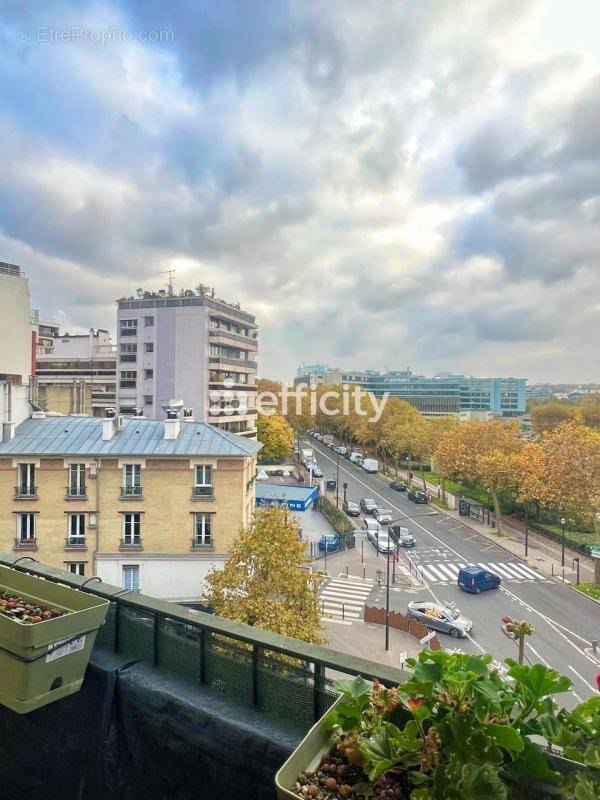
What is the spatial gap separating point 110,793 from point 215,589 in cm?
1027

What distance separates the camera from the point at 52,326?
230 ft

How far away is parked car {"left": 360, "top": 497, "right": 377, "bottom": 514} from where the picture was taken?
3253cm

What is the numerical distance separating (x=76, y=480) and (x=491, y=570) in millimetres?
17576

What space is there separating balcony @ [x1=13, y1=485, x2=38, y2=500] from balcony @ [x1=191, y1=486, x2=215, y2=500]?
491 centimetres

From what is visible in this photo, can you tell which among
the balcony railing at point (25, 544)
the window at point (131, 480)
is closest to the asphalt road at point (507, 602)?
the window at point (131, 480)

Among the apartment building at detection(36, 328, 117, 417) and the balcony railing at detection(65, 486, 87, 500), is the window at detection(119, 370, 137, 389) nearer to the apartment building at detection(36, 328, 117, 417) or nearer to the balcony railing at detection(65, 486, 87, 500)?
the apartment building at detection(36, 328, 117, 417)

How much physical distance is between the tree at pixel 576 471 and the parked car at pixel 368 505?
466 inches

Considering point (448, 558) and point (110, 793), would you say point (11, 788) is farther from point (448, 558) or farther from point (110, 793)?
point (448, 558)

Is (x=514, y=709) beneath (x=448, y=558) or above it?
above

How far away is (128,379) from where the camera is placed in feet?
132

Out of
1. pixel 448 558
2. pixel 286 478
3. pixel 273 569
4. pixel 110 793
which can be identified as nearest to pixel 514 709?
pixel 110 793

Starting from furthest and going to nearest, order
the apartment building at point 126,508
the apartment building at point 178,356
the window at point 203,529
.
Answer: the apartment building at point 178,356 → the window at point 203,529 → the apartment building at point 126,508

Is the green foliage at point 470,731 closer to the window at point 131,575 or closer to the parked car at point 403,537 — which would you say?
the window at point 131,575

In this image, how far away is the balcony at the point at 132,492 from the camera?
16453 millimetres
